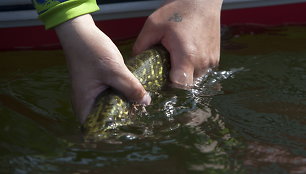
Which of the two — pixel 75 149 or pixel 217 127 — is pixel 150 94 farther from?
pixel 75 149

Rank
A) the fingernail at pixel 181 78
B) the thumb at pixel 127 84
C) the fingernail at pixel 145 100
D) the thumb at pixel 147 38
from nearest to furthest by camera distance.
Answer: the thumb at pixel 127 84
the fingernail at pixel 145 100
the fingernail at pixel 181 78
the thumb at pixel 147 38

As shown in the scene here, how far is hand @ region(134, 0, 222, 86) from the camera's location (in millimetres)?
3406

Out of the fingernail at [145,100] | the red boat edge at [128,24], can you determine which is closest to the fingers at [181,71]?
the fingernail at [145,100]

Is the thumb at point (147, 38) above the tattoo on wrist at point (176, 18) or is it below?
below

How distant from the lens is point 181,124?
9.43 feet

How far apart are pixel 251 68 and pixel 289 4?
113cm

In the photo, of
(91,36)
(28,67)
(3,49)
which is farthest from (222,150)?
(3,49)

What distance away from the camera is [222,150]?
2.59m

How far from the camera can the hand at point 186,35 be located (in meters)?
3.41

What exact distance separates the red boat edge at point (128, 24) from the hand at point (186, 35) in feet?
2.43

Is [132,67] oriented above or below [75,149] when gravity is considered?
above

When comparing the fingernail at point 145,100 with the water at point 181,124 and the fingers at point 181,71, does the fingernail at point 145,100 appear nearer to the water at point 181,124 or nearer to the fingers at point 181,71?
the water at point 181,124

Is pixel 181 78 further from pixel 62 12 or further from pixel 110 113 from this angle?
pixel 62 12

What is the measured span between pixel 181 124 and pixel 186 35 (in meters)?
0.83
